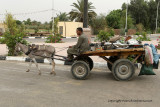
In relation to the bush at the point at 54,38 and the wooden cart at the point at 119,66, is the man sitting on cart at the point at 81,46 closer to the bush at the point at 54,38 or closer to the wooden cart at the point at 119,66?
the wooden cart at the point at 119,66

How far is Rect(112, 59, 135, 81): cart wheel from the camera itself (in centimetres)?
599

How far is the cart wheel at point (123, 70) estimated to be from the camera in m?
5.99

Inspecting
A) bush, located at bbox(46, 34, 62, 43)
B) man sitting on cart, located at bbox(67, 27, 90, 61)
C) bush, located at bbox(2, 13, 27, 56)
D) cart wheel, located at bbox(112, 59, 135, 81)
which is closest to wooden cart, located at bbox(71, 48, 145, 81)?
cart wheel, located at bbox(112, 59, 135, 81)

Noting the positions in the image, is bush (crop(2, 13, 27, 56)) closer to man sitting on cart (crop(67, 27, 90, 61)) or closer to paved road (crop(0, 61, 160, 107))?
paved road (crop(0, 61, 160, 107))

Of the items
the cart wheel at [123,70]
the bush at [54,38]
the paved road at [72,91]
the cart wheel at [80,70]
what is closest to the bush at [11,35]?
the paved road at [72,91]

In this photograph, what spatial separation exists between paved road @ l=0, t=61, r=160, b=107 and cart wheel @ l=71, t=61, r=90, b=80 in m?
0.19

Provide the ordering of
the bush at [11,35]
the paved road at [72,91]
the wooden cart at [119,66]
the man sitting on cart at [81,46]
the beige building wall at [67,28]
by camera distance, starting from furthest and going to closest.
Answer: the beige building wall at [67,28], the bush at [11,35], the man sitting on cart at [81,46], the wooden cart at [119,66], the paved road at [72,91]

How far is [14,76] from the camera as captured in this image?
684cm

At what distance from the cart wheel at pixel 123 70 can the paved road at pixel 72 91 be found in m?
0.20

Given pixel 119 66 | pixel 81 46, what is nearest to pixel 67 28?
pixel 81 46

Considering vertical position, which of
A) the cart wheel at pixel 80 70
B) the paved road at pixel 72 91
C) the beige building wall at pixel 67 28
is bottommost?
the paved road at pixel 72 91

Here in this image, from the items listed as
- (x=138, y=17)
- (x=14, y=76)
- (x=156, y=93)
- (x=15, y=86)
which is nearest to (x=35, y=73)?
(x=14, y=76)

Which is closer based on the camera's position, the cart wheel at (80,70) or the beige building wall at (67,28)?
the cart wheel at (80,70)

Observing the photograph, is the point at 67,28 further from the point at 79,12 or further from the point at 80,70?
the point at 80,70
